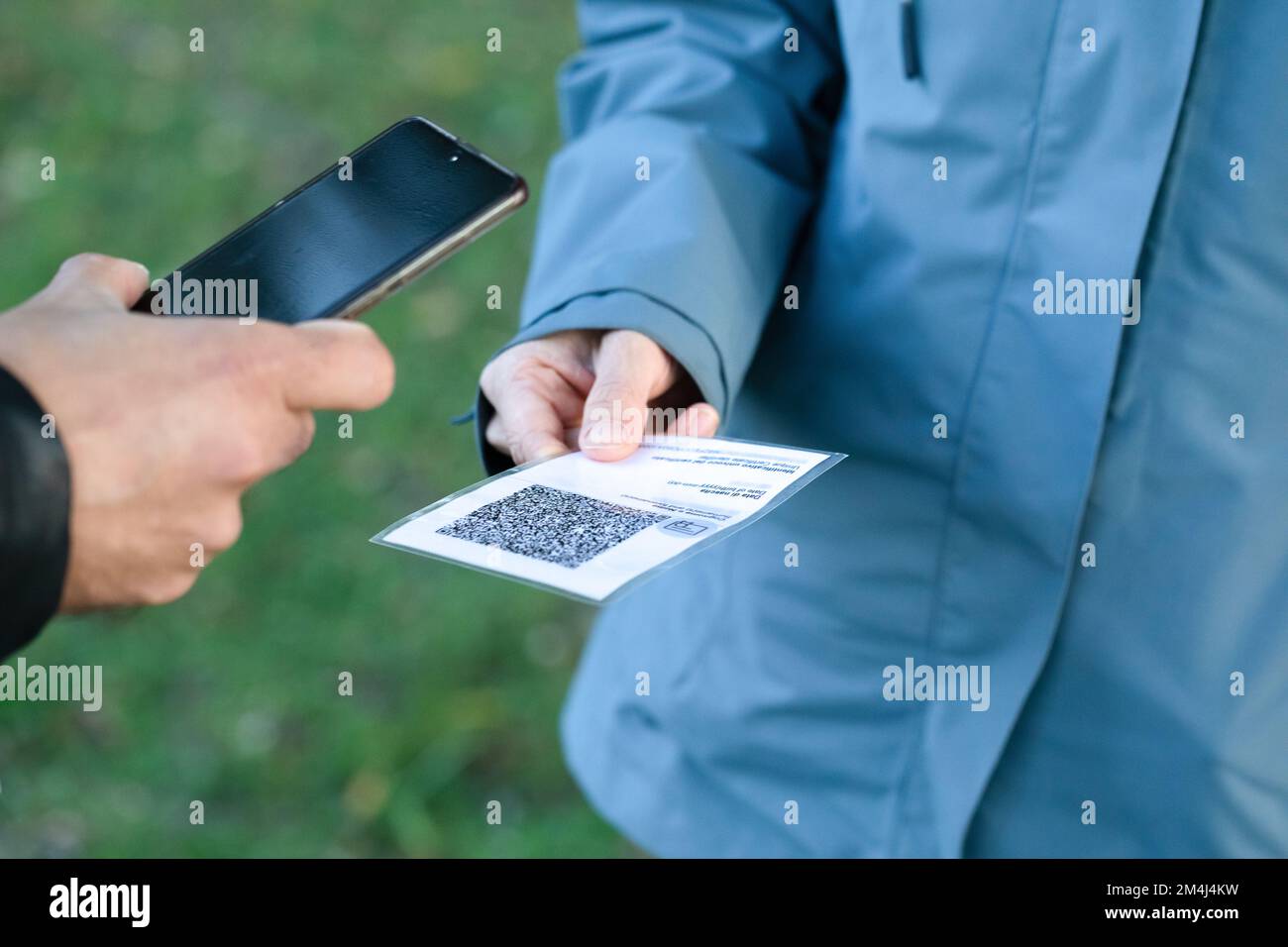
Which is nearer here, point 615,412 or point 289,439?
point 289,439

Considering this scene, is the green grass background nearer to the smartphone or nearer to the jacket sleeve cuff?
the jacket sleeve cuff

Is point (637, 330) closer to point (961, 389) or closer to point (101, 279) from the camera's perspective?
point (961, 389)

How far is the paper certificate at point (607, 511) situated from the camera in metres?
1.04

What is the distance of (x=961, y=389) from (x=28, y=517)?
892 millimetres

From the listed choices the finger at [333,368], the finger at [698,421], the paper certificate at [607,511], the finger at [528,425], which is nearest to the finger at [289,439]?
the finger at [333,368]

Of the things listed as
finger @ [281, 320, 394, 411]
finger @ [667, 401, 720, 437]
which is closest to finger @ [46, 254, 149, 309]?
finger @ [281, 320, 394, 411]

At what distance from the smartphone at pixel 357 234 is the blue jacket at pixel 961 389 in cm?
A: 15

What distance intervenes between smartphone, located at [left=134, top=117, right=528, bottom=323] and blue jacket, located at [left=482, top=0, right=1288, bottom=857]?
0.15 meters

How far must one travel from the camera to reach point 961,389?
49.7 inches

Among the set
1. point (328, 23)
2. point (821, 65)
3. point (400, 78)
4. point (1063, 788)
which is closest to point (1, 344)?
point (821, 65)

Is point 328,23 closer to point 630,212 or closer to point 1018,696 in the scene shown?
point 630,212

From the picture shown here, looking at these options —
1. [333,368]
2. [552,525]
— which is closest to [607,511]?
[552,525]

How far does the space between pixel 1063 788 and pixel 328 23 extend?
410cm

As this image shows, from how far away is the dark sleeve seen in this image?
0.76m
